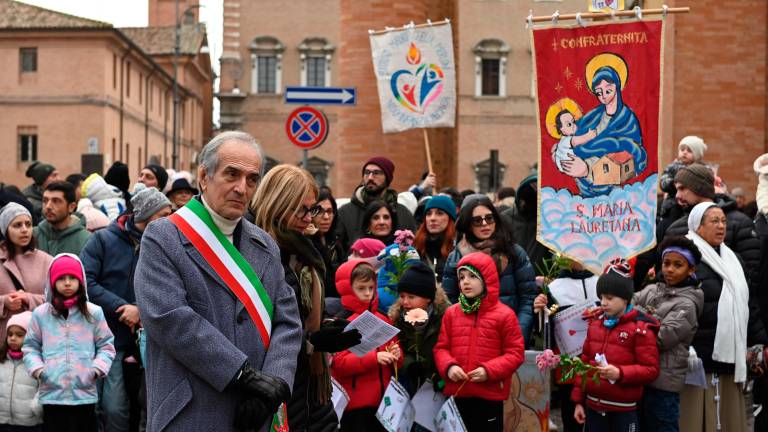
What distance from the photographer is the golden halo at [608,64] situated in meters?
9.38

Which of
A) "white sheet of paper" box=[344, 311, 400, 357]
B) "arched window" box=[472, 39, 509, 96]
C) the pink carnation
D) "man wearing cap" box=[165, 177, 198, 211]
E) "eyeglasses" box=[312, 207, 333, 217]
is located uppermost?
"arched window" box=[472, 39, 509, 96]

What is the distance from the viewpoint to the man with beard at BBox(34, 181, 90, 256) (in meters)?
10.2

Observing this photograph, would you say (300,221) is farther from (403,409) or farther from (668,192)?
(668,192)

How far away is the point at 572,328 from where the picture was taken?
9023mm

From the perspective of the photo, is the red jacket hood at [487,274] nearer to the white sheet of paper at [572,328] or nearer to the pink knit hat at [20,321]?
the white sheet of paper at [572,328]

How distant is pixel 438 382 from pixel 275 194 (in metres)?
3.01

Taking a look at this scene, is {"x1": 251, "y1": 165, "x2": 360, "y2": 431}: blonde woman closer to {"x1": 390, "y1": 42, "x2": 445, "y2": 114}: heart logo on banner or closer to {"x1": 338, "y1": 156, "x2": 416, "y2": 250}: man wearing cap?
{"x1": 338, "y1": 156, "x2": 416, "y2": 250}: man wearing cap

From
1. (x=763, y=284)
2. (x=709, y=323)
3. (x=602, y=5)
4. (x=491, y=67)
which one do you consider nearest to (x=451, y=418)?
(x=709, y=323)

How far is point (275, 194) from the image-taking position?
231 inches

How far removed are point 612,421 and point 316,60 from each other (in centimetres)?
6792

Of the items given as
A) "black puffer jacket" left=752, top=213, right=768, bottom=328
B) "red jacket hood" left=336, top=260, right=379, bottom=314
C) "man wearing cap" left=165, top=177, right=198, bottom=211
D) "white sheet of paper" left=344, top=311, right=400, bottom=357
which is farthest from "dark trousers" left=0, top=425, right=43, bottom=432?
"black puffer jacket" left=752, top=213, right=768, bottom=328

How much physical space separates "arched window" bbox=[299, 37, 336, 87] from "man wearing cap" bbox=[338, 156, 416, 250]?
208 ft

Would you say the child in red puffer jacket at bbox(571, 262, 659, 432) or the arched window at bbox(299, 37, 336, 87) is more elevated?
the arched window at bbox(299, 37, 336, 87)

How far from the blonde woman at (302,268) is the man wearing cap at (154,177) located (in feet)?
19.9
